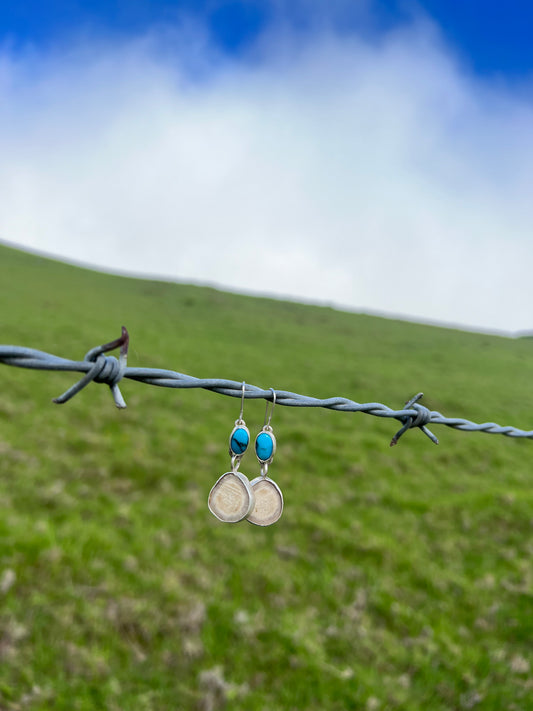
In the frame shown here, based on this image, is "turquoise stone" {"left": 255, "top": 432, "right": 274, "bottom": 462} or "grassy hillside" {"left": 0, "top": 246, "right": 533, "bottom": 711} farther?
"grassy hillside" {"left": 0, "top": 246, "right": 533, "bottom": 711}

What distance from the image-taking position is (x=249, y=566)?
6527 millimetres

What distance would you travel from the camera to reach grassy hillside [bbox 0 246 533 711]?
14.5ft

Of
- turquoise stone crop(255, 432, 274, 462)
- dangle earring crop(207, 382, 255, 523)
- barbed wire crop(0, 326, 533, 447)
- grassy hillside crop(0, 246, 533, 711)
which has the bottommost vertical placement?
grassy hillside crop(0, 246, 533, 711)

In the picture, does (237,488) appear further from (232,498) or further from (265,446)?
(265,446)

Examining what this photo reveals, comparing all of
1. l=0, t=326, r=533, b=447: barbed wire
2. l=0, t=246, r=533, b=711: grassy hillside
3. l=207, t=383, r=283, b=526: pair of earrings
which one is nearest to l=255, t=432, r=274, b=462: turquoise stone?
l=207, t=383, r=283, b=526: pair of earrings

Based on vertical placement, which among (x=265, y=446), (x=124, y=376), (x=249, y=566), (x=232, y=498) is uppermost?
(x=124, y=376)

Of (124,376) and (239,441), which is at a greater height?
(124,376)

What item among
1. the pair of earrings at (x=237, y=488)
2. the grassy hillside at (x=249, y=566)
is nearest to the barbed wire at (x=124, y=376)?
the pair of earrings at (x=237, y=488)

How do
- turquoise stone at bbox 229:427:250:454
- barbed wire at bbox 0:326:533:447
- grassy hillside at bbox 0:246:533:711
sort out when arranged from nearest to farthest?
barbed wire at bbox 0:326:533:447 < turquoise stone at bbox 229:427:250:454 < grassy hillside at bbox 0:246:533:711

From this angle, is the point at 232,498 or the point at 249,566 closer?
the point at 232,498

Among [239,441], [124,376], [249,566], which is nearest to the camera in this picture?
[124,376]

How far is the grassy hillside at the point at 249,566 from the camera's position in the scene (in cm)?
443

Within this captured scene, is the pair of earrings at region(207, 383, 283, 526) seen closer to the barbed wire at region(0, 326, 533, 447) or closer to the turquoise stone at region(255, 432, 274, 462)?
the turquoise stone at region(255, 432, 274, 462)

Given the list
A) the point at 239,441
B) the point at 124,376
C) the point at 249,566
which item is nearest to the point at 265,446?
the point at 239,441
